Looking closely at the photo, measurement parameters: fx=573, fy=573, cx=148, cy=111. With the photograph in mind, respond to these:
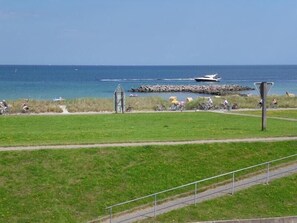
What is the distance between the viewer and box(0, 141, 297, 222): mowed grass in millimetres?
18820

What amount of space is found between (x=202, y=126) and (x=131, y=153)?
1072cm

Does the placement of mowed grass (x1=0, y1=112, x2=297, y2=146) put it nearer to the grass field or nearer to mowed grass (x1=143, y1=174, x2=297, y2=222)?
the grass field

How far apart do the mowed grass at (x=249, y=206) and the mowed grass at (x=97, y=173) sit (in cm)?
185

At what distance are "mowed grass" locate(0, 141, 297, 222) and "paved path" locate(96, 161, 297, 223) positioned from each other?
2.42ft

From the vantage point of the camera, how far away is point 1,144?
2428 centimetres

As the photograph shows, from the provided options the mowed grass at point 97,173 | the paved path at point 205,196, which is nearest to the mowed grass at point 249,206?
the paved path at point 205,196

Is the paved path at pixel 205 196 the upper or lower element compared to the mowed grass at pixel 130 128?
lower

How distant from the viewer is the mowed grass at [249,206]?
61.0 ft

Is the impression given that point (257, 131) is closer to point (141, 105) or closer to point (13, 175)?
point (13, 175)

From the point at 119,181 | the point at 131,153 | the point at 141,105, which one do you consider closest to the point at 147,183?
the point at 119,181

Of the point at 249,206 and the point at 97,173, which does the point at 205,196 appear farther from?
the point at 97,173

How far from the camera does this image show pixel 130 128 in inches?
1265

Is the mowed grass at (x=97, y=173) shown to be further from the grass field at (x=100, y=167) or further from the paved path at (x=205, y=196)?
the paved path at (x=205, y=196)

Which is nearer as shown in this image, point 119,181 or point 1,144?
point 119,181
